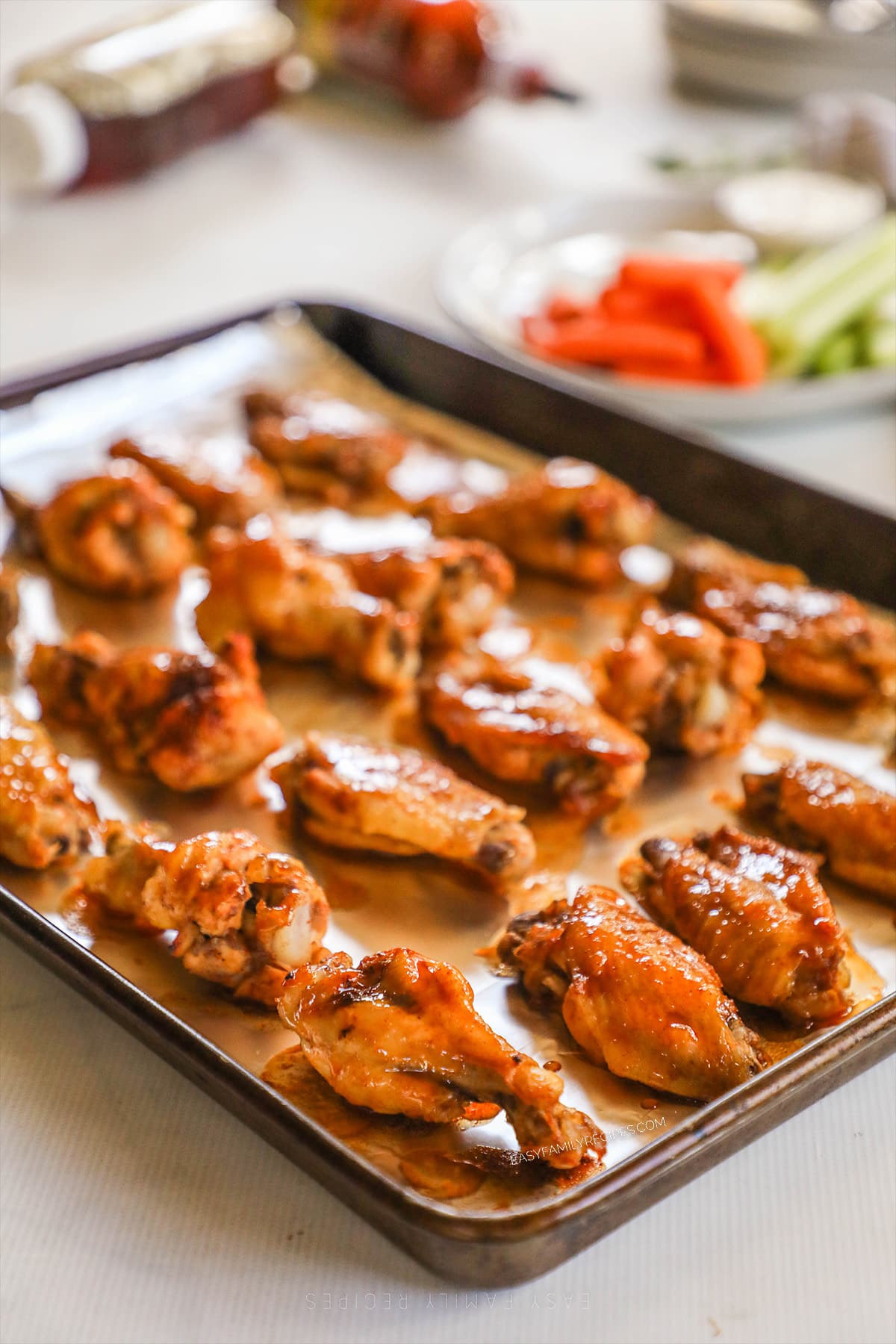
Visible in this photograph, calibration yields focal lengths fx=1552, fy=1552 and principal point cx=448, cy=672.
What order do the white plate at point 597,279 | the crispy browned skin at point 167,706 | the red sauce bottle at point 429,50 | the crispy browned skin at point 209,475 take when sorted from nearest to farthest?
the crispy browned skin at point 167,706 → the crispy browned skin at point 209,475 → the white plate at point 597,279 → the red sauce bottle at point 429,50

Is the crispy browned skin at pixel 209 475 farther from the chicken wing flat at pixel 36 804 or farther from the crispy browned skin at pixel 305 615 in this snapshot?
the chicken wing flat at pixel 36 804

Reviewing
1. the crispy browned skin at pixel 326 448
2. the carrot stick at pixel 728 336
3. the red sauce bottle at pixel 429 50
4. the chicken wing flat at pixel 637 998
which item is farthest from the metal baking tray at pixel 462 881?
the red sauce bottle at pixel 429 50

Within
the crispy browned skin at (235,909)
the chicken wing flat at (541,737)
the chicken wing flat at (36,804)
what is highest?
the crispy browned skin at (235,909)

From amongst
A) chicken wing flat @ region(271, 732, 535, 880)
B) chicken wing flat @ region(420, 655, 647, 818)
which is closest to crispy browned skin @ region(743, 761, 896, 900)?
chicken wing flat @ region(420, 655, 647, 818)

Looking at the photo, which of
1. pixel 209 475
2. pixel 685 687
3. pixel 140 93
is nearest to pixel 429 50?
pixel 140 93

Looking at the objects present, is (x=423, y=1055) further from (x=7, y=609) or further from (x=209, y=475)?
(x=209, y=475)

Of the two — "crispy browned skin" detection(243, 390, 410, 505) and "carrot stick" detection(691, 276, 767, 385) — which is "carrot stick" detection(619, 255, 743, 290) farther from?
"crispy browned skin" detection(243, 390, 410, 505)

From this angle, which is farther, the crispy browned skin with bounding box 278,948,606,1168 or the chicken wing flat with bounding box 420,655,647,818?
the chicken wing flat with bounding box 420,655,647,818
